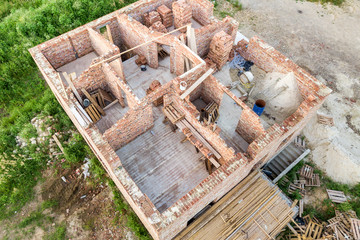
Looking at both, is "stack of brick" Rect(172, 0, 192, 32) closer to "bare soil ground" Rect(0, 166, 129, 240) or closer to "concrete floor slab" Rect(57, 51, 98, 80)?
"concrete floor slab" Rect(57, 51, 98, 80)

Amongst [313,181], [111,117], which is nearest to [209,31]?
[111,117]

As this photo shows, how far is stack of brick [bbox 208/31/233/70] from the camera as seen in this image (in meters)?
13.2

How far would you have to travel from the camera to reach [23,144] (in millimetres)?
15133

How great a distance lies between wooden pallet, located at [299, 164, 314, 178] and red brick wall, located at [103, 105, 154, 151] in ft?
30.7

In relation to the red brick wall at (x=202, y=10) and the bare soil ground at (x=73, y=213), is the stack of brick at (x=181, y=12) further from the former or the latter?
the bare soil ground at (x=73, y=213)

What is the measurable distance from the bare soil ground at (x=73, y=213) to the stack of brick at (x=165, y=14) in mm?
11304

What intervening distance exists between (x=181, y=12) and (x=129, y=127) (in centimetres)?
819

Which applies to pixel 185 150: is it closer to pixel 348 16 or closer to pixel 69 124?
pixel 69 124

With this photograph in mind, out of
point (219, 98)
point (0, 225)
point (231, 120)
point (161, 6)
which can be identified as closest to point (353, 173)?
point (231, 120)

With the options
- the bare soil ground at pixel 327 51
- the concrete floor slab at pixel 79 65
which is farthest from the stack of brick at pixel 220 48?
the concrete floor slab at pixel 79 65

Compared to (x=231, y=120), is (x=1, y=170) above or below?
below

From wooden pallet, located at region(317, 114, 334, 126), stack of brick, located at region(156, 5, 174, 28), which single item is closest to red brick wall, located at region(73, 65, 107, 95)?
stack of brick, located at region(156, 5, 174, 28)

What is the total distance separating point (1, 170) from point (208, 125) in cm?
1270

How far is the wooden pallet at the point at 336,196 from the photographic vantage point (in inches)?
525
